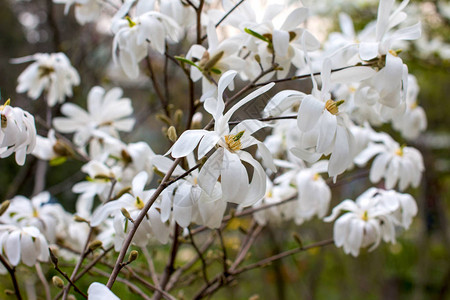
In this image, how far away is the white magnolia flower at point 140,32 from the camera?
67cm

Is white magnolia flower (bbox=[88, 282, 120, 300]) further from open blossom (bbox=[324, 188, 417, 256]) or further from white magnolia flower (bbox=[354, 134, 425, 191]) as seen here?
white magnolia flower (bbox=[354, 134, 425, 191])

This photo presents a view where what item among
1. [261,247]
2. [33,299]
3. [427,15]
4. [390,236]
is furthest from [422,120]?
[261,247]

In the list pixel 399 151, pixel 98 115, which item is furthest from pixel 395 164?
pixel 98 115

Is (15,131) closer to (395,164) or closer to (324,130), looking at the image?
(324,130)

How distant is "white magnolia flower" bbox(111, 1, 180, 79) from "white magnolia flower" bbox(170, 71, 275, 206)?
229 mm

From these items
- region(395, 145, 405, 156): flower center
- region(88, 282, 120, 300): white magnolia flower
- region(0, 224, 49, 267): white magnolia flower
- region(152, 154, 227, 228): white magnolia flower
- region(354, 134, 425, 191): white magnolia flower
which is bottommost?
region(354, 134, 425, 191): white magnolia flower

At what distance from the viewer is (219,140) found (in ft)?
1.59

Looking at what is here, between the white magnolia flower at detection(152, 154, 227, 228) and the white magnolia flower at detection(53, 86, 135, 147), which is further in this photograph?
the white magnolia flower at detection(53, 86, 135, 147)

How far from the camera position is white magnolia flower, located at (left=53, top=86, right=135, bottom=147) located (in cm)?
95

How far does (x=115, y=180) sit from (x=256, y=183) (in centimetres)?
33

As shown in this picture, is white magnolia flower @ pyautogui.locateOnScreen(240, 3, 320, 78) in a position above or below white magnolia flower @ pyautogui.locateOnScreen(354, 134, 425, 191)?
above

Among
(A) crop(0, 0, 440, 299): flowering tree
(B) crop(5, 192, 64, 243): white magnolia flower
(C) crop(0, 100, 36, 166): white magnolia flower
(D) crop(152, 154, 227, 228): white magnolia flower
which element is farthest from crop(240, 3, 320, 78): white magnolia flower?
(B) crop(5, 192, 64, 243): white magnolia flower

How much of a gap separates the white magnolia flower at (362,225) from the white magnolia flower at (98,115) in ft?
1.62

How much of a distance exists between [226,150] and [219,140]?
0.05 feet
